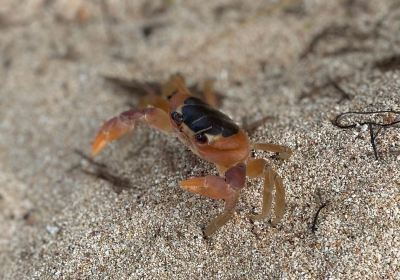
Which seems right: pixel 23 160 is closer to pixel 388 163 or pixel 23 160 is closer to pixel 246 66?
pixel 246 66

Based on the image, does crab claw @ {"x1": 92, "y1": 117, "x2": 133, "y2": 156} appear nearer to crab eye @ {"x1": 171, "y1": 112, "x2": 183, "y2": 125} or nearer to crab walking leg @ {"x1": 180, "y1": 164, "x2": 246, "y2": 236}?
crab eye @ {"x1": 171, "y1": 112, "x2": 183, "y2": 125}

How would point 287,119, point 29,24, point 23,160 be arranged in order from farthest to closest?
point 29,24, point 23,160, point 287,119

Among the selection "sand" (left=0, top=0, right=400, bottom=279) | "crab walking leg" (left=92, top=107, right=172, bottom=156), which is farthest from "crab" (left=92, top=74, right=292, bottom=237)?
"sand" (left=0, top=0, right=400, bottom=279)

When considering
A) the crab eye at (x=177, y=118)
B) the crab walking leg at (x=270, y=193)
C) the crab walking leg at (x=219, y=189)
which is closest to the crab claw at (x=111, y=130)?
the crab eye at (x=177, y=118)

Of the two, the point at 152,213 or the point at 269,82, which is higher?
the point at 152,213

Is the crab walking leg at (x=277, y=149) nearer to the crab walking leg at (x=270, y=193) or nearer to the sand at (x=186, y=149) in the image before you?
the sand at (x=186, y=149)

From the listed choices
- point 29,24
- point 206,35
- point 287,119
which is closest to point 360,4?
point 206,35

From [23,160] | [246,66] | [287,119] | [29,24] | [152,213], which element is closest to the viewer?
[152,213]
